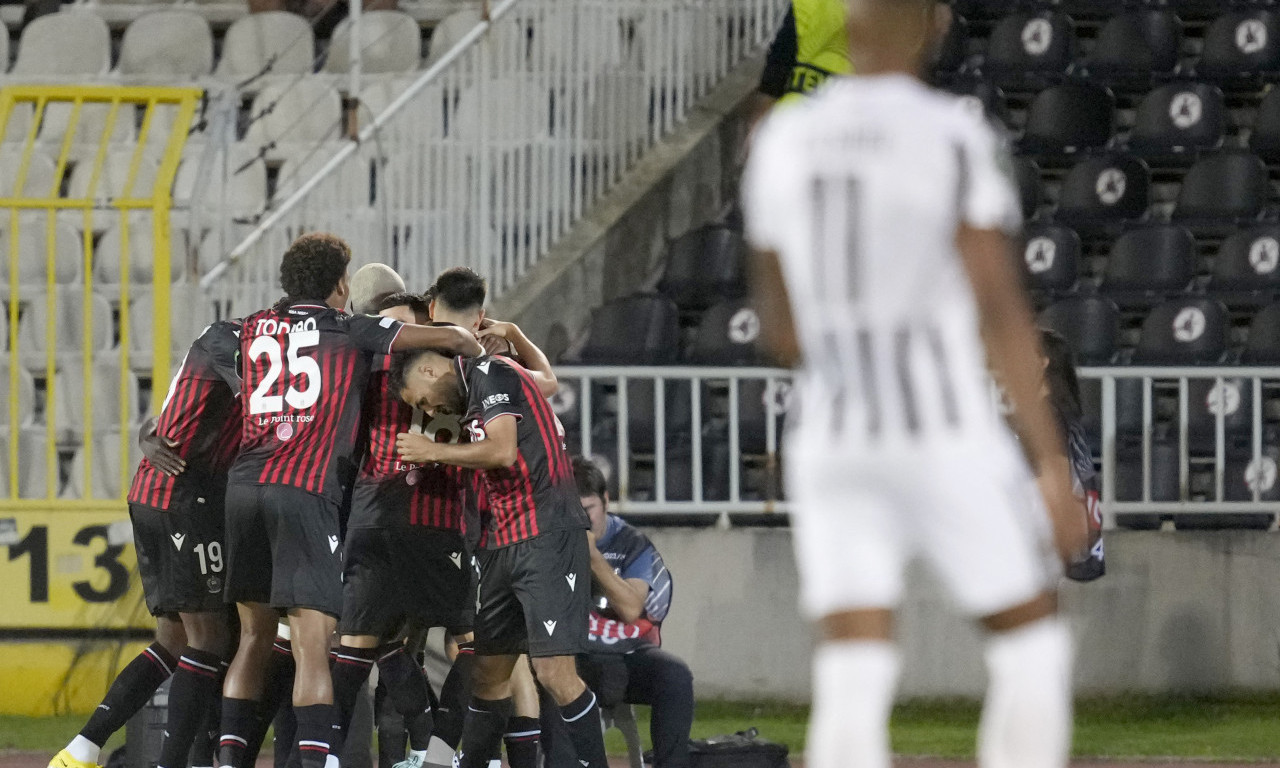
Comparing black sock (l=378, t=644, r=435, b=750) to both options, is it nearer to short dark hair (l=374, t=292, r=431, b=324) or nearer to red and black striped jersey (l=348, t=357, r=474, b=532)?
red and black striped jersey (l=348, t=357, r=474, b=532)

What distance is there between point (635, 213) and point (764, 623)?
10.4 ft

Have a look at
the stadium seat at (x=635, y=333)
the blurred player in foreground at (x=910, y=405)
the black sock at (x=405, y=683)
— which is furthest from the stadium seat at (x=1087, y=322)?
the blurred player in foreground at (x=910, y=405)

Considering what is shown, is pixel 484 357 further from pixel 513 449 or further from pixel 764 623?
pixel 764 623

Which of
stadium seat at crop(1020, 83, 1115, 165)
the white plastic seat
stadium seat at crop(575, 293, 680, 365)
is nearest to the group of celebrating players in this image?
stadium seat at crop(575, 293, 680, 365)

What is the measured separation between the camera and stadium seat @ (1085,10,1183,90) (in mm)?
12203

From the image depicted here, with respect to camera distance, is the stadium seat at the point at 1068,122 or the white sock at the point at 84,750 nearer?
the white sock at the point at 84,750

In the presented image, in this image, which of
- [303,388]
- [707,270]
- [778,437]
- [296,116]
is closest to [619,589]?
[303,388]

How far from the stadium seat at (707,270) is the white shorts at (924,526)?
7829 mm

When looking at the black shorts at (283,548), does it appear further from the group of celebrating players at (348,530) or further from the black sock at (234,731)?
the black sock at (234,731)

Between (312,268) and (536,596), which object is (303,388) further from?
(536,596)

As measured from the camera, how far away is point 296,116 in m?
12.5

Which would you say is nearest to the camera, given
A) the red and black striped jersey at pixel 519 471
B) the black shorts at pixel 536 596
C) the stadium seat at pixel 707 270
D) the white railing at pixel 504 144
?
the black shorts at pixel 536 596

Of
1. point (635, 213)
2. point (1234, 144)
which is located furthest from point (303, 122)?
point (1234, 144)

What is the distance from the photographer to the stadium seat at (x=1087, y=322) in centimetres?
1049
